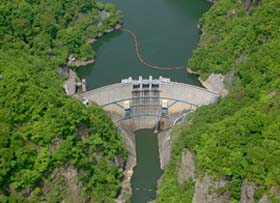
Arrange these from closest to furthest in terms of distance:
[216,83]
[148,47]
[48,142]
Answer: [48,142] < [216,83] < [148,47]

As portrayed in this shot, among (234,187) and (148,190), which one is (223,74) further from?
(234,187)

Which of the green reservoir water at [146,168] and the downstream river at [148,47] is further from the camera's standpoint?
the downstream river at [148,47]

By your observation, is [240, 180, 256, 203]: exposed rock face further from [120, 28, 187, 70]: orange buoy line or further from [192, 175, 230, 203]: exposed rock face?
[120, 28, 187, 70]: orange buoy line

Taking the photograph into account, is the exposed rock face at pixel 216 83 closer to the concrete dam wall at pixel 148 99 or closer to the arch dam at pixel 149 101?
the arch dam at pixel 149 101

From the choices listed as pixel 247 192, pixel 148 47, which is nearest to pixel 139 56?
pixel 148 47

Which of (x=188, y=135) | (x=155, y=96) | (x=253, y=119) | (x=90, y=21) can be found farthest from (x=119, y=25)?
(x=253, y=119)

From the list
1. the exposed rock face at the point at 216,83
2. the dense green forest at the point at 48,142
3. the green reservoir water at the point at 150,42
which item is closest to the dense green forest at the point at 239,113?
the exposed rock face at the point at 216,83

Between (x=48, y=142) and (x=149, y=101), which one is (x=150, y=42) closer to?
(x=149, y=101)
